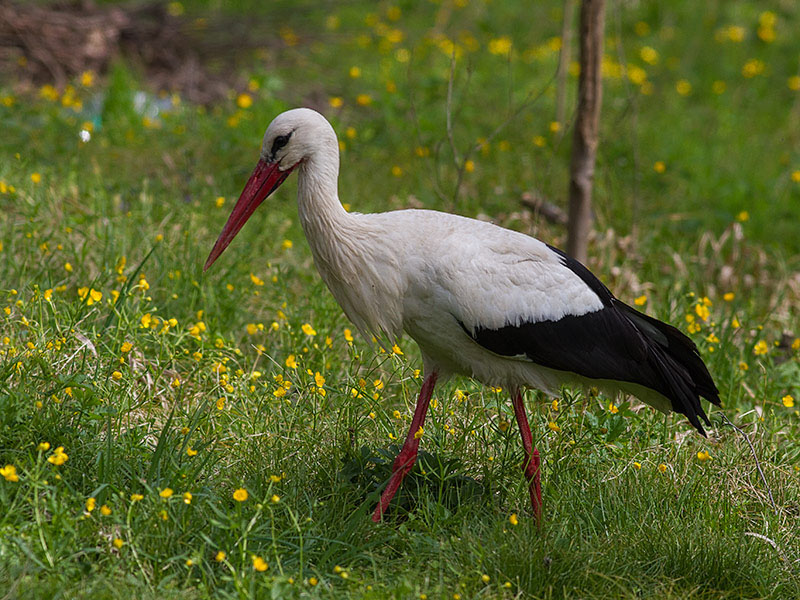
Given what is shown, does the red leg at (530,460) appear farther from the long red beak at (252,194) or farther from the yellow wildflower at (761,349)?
the yellow wildflower at (761,349)

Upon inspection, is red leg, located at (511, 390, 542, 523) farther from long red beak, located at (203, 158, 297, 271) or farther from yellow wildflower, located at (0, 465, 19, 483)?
yellow wildflower, located at (0, 465, 19, 483)

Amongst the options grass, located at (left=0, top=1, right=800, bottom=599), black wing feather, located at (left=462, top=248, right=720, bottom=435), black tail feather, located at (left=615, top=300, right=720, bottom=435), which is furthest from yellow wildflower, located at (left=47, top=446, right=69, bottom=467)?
black tail feather, located at (left=615, top=300, right=720, bottom=435)

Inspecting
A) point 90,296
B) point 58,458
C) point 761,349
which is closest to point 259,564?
point 58,458

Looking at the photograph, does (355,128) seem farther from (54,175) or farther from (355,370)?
(355,370)

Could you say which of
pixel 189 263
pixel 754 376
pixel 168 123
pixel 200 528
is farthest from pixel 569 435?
pixel 168 123

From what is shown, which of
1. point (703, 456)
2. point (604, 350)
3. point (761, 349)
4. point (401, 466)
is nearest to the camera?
point (401, 466)

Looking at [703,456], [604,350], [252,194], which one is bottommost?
[703,456]

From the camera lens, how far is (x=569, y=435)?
3.72 m

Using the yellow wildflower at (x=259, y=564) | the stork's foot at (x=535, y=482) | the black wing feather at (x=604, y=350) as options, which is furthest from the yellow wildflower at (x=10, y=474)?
the stork's foot at (x=535, y=482)

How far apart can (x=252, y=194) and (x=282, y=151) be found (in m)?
0.19

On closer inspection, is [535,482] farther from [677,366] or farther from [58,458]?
[58,458]

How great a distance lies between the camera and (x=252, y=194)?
3332 millimetres

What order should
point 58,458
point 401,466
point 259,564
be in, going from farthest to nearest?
point 401,466
point 58,458
point 259,564

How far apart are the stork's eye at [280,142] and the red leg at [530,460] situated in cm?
120
